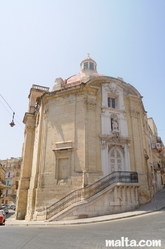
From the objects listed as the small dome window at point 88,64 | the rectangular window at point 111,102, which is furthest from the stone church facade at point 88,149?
the small dome window at point 88,64

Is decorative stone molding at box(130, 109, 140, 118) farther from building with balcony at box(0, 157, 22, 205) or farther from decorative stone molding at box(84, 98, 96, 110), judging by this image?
building with balcony at box(0, 157, 22, 205)

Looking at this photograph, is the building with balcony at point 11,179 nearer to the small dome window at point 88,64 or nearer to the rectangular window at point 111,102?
the small dome window at point 88,64

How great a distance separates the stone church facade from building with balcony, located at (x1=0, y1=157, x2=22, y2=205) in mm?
37334

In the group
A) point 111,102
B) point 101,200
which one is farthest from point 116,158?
point 111,102

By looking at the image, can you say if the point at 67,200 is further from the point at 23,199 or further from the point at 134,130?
the point at 134,130

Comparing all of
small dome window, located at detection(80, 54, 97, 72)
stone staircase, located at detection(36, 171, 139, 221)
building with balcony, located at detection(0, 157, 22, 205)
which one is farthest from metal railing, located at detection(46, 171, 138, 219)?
building with balcony, located at detection(0, 157, 22, 205)

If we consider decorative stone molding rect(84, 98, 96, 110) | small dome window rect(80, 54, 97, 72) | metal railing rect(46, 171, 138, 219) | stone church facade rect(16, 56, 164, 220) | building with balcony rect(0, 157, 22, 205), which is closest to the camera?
metal railing rect(46, 171, 138, 219)

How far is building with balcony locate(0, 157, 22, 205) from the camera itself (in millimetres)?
52719

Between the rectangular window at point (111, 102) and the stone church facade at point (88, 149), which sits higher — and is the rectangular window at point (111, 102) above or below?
above

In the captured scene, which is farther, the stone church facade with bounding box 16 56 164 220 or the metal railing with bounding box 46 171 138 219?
the stone church facade with bounding box 16 56 164 220

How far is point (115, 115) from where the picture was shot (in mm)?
18344

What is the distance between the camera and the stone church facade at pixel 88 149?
48.6 ft

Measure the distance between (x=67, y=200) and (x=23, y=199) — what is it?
783cm

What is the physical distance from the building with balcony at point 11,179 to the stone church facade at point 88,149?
122ft
